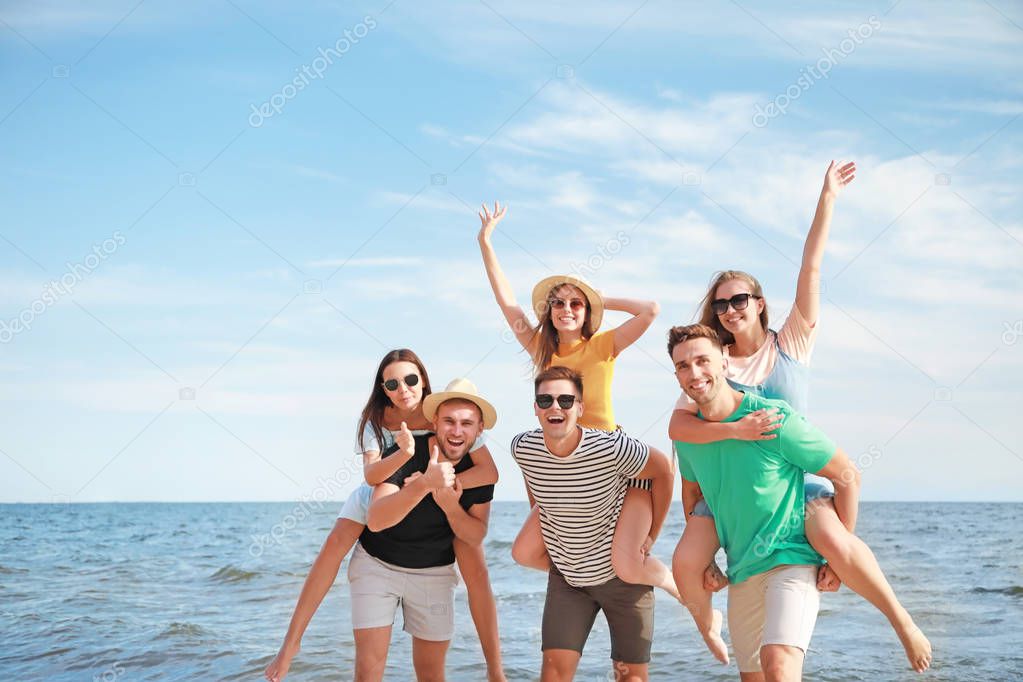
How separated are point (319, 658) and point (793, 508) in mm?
→ 6704

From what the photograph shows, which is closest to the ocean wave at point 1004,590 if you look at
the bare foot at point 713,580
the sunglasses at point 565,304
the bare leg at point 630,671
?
the bare leg at point 630,671

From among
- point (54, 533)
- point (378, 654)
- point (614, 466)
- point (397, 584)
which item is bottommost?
point (378, 654)

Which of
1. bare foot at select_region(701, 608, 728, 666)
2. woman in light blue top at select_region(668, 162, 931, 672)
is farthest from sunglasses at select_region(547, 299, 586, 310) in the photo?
bare foot at select_region(701, 608, 728, 666)

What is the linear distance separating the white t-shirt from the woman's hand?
0.77 meters

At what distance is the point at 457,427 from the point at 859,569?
Result: 7.64ft

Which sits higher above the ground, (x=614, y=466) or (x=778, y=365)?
(x=778, y=365)

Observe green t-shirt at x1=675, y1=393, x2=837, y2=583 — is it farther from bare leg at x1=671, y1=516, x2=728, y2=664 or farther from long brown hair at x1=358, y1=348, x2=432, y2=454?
long brown hair at x1=358, y1=348, x2=432, y2=454

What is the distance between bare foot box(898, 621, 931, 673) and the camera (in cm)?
461

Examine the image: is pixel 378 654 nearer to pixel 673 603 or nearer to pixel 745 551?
pixel 745 551

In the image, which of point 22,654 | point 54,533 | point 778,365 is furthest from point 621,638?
point 54,533

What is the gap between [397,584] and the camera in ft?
18.9

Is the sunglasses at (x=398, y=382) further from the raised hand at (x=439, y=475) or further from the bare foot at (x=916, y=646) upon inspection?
the bare foot at (x=916, y=646)

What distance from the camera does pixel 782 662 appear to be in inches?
177

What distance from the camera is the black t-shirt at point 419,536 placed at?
567cm
